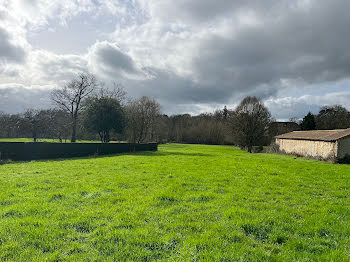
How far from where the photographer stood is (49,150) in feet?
58.2

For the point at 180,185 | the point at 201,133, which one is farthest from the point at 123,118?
the point at 201,133

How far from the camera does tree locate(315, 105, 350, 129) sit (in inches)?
1989

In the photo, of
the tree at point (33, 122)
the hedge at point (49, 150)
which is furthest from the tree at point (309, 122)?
the tree at point (33, 122)

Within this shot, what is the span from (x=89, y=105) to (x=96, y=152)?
9.77 meters

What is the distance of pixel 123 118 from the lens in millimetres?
29969

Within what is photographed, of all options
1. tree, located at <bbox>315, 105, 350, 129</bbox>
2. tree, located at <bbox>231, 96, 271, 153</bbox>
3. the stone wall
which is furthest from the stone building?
tree, located at <bbox>315, 105, 350, 129</bbox>

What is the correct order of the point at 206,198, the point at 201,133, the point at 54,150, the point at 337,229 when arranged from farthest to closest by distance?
the point at 201,133
the point at 54,150
the point at 206,198
the point at 337,229

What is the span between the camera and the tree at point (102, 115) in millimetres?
27906

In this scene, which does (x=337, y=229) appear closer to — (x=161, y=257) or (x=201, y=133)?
(x=161, y=257)

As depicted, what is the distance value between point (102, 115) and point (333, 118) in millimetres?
59246

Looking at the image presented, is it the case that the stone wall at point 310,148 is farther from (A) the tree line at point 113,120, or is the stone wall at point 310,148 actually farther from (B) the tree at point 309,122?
(B) the tree at point 309,122

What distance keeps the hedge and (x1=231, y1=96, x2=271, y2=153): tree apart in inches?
992

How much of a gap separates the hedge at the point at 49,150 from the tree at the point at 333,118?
55934 millimetres

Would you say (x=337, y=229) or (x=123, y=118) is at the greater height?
(x=123, y=118)
